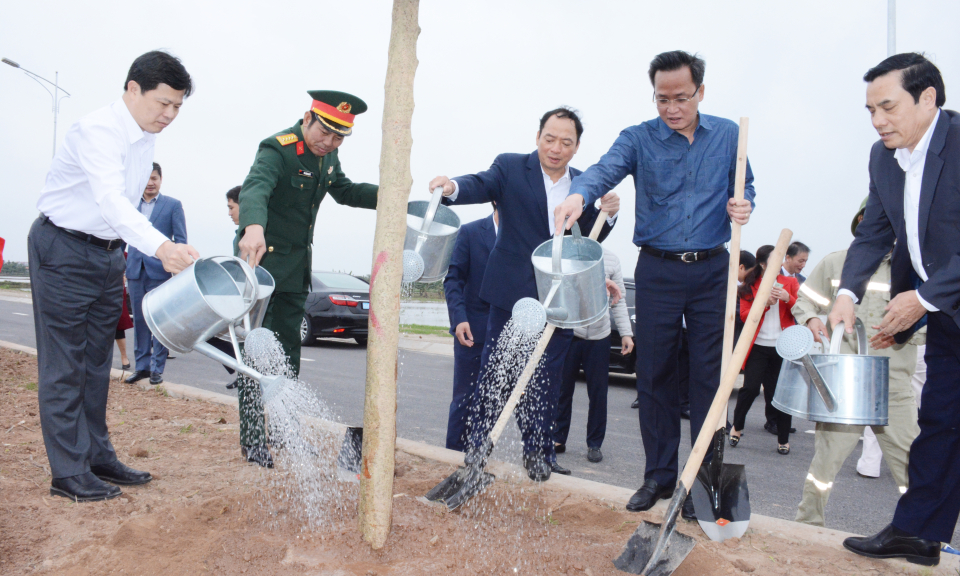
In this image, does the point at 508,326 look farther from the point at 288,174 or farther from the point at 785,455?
the point at 785,455

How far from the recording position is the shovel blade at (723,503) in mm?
2582

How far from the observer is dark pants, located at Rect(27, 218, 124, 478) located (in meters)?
2.79

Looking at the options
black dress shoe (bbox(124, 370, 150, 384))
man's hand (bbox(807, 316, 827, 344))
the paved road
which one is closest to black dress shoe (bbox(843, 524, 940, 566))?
man's hand (bbox(807, 316, 827, 344))

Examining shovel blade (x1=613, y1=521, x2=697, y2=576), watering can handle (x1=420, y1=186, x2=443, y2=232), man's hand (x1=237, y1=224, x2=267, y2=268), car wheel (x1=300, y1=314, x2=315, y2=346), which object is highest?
watering can handle (x1=420, y1=186, x2=443, y2=232)

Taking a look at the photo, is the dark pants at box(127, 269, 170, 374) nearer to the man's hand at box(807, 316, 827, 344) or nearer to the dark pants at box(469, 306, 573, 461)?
the dark pants at box(469, 306, 573, 461)

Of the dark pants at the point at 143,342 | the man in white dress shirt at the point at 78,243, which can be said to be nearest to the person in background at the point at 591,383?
the man in white dress shirt at the point at 78,243

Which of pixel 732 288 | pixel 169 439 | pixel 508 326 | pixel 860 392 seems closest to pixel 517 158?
pixel 508 326

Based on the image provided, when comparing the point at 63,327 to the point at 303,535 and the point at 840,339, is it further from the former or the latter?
the point at 840,339

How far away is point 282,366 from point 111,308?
0.85 metres

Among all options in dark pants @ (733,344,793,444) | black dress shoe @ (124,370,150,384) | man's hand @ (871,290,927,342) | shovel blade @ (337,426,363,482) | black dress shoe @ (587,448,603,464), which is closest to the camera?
man's hand @ (871,290,927,342)

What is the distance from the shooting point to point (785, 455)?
5.12 m

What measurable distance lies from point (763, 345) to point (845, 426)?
8.67 feet

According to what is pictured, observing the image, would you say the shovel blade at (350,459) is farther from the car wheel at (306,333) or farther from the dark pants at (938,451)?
the car wheel at (306,333)

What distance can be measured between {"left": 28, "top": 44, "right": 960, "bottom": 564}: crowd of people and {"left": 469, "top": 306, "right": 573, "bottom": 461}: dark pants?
0.04ft
